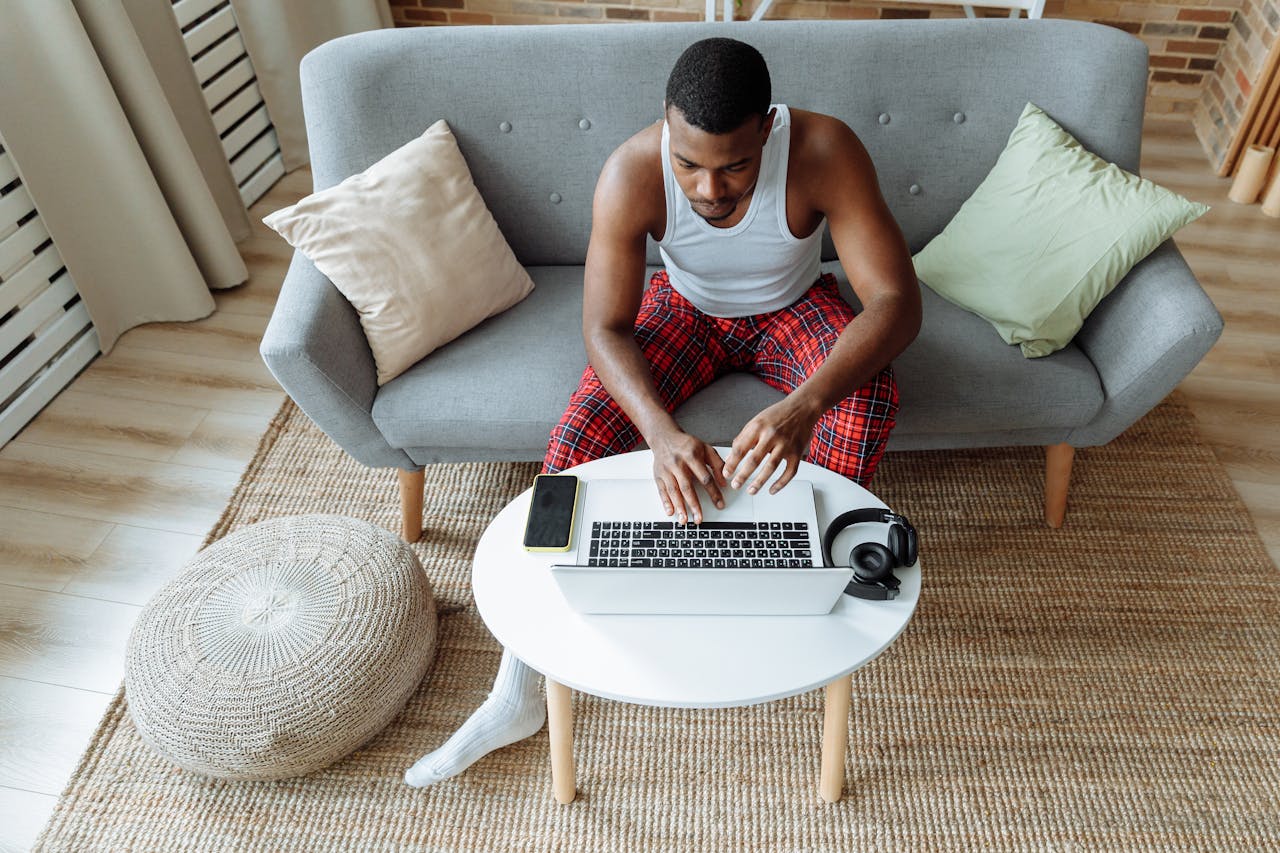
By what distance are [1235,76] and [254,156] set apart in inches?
126

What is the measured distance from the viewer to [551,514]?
4.22 ft

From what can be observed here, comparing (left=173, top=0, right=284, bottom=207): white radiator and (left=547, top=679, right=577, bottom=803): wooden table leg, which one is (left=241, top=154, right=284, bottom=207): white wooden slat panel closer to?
(left=173, top=0, right=284, bottom=207): white radiator

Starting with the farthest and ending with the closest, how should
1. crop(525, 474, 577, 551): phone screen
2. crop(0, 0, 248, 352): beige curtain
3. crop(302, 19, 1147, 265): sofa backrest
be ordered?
1. crop(0, 0, 248, 352): beige curtain
2. crop(302, 19, 1147, 265): sofa backrest
3. crop(525, 474, 577, 551): phone screen

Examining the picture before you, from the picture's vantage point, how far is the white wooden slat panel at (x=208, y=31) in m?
2.72

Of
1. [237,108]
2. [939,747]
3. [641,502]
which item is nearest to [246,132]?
[237,108]

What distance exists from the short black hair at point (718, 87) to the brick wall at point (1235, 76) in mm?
2387

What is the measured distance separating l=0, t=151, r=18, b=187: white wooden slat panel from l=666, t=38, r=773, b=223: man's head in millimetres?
1713

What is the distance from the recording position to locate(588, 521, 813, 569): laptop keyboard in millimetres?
1201

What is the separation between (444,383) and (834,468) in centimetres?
71

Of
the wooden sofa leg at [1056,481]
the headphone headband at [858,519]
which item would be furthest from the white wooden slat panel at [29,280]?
the wooden sofa leg at [1056,481]

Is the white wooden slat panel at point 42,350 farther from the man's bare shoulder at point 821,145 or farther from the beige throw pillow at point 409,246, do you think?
the man's bare shoulder at point 821,145

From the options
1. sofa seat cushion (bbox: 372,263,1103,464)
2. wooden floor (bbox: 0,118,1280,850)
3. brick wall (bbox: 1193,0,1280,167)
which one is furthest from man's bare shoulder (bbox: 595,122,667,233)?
brick wall (bbox: 1193,0,1280,167)

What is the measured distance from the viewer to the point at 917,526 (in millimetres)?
1915

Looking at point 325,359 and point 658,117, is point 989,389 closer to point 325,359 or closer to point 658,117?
point 658,117
